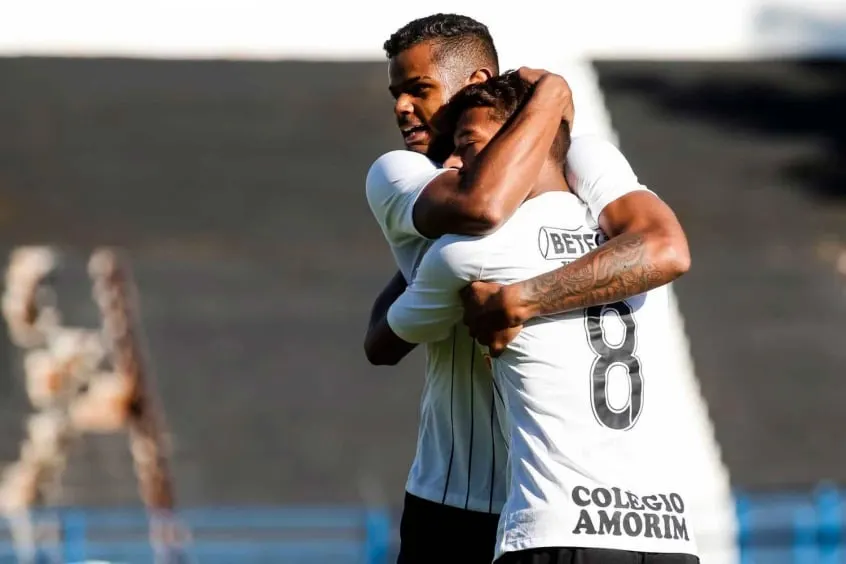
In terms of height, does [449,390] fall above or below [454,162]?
below

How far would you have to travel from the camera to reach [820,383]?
444 inches

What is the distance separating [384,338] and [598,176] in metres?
0.59

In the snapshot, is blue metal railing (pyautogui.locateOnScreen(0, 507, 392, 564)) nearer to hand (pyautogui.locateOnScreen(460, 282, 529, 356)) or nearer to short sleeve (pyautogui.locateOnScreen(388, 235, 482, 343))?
short sleeve (pyautogui.locateOnScreen(388, 235, 482, 343))

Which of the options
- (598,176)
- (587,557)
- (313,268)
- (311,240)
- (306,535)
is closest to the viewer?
(587,557)

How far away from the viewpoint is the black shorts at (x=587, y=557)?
247 cm

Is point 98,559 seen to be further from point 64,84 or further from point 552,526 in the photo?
point 64,84

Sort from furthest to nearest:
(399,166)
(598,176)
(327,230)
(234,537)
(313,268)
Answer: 1. (327,230)
2. (313,268)
3. (234,537)
4. (399,166)
5. (598,176)

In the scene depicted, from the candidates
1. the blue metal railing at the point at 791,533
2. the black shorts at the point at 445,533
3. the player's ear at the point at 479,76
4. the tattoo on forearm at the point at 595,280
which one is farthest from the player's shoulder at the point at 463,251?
the blue metal railing at the point at 791,533

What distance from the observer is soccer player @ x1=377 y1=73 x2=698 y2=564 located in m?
2.48

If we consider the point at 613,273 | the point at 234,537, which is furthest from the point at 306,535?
the point at 613,273

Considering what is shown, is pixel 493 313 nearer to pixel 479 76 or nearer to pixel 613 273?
pixel 613 273

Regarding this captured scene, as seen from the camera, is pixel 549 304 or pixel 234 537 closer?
pixel 549 304

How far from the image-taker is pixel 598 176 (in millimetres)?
2697

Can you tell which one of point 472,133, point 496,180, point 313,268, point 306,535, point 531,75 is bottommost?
point 306,535
